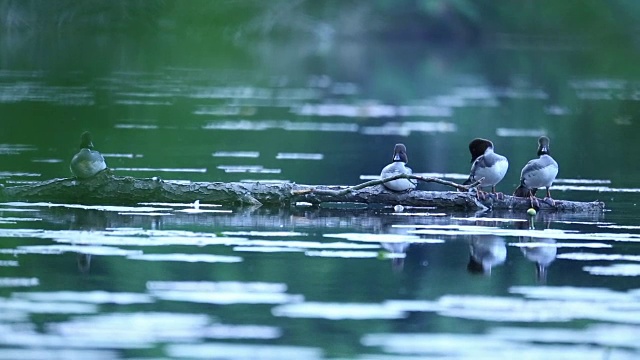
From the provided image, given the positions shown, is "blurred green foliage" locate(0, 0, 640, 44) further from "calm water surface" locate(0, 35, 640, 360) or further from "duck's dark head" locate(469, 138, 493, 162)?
"duck's dark head" locate(469, 138, 493, 162)

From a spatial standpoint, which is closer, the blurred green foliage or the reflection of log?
the reflection of log

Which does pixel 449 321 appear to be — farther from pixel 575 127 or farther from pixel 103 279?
pixel 575 127

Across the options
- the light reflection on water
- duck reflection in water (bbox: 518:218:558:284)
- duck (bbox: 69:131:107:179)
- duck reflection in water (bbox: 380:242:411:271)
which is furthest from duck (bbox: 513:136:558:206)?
duck (bbox: 69:131:107:179)

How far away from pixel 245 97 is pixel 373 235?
74.8 feet

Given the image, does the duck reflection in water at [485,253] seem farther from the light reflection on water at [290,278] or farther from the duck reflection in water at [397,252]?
the duck reflection in water at [397,252]

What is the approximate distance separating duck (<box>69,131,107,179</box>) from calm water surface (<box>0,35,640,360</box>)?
35 centimetres

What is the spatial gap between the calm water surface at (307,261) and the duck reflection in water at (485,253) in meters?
0.03

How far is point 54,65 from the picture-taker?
156ft

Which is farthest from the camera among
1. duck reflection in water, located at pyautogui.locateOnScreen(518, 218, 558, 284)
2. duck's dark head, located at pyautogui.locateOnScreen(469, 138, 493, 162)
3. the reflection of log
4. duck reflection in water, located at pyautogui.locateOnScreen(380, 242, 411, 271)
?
duck's dark head, located at pyautogui.locateOnScreen(469, 138, 493, 162)

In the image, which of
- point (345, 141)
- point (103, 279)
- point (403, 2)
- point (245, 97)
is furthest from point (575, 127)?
point (403, 2)

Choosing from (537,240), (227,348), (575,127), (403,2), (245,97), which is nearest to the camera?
(227,348)

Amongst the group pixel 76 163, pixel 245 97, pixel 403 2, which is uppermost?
pixel 403 2

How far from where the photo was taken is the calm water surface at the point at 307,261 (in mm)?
9742

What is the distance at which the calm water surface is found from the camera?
9.74 metres
